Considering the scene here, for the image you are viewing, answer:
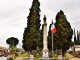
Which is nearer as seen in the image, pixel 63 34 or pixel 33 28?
pixel 63 34

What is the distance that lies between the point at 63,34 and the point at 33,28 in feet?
31.2

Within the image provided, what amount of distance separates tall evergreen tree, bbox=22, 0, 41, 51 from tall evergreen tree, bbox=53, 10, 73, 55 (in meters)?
6.63

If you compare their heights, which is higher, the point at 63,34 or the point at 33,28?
the point at 33,28

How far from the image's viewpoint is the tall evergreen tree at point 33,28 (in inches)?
1420

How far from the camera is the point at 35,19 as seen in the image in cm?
3922

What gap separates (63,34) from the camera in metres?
35.7

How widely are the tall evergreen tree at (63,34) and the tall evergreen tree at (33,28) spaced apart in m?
6.63

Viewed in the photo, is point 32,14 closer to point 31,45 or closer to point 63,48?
point 31,45

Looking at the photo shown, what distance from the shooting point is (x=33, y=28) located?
37.3 metres

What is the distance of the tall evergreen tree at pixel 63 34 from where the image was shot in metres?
35.2

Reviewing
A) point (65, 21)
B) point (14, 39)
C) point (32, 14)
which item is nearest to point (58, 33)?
point (65, 21)

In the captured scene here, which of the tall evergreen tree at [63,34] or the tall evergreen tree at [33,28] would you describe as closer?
the tall evergreen tree at [63,34]

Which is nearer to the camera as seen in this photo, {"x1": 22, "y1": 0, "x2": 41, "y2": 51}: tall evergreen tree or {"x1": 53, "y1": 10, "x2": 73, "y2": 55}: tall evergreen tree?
{"x1": 53, "y1": 10, "x2": 73, "y2": 55}: tall evergreen tree

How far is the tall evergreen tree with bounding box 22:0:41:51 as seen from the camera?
3606cm
